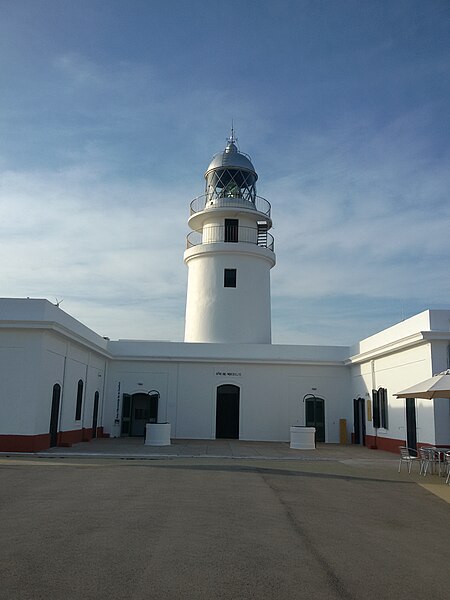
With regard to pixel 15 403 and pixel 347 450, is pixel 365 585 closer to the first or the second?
pixel 15 403

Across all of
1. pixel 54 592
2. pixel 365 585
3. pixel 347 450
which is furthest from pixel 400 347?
pixel 54 592

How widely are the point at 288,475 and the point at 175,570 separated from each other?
7924 mm

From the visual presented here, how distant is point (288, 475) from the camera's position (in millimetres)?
13477

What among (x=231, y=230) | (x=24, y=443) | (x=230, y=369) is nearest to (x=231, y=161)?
(x=231, y=230)

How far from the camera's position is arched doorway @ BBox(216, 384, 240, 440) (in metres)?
Result: 25.3

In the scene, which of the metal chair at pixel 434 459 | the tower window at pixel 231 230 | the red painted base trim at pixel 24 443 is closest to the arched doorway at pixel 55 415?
the red painted base trim at pixel 24 443

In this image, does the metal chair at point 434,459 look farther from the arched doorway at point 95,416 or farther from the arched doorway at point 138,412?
the arched doorway at point 95,416

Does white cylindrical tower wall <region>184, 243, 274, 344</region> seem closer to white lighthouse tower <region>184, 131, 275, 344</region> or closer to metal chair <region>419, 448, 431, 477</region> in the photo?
white lighthouse tower <region>184, 131, 275, 344</region>

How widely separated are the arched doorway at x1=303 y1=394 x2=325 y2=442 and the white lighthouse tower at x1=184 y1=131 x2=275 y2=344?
3.68m

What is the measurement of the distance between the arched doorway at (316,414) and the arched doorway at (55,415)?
11.0 metres

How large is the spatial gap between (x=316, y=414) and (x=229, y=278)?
7.29m

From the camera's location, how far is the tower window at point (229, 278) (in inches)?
1072

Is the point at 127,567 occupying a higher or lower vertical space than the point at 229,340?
lower

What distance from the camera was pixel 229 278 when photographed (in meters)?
27.3
